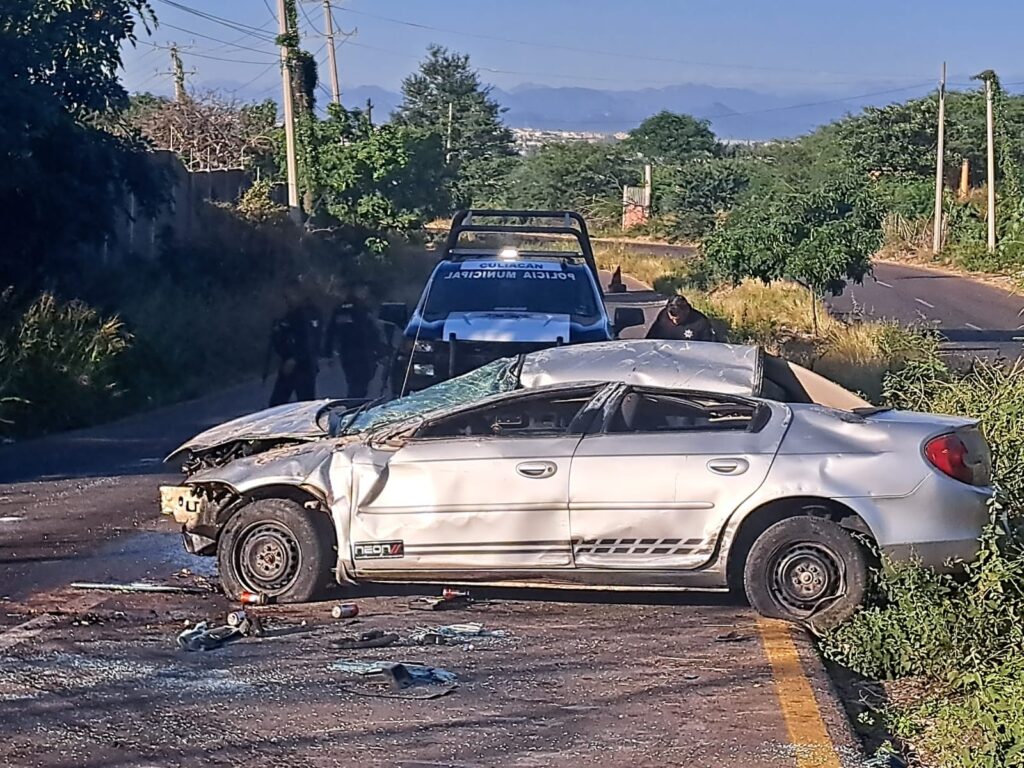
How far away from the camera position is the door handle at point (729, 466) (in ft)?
24.2

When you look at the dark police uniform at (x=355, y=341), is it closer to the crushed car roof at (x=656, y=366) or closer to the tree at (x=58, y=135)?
the tree at (x=58, y=135)

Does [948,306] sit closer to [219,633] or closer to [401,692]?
[219,633]

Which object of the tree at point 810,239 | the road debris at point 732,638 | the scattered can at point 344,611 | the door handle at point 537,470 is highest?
the tree at point 810,239

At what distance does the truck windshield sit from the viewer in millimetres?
13492

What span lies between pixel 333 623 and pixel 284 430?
1234 mm

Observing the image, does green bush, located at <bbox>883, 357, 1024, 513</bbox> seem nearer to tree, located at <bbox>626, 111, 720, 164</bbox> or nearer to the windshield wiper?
the windshield wiper

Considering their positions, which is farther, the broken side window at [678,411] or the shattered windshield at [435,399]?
the shattered windshield at [435,399]

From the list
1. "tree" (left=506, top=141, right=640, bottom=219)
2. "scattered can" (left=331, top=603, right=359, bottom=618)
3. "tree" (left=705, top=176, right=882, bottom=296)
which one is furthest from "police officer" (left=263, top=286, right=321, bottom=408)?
"tree" (left=506, top=141, right=640, bottom=219)

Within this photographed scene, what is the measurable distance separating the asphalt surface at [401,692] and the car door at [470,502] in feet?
1.12

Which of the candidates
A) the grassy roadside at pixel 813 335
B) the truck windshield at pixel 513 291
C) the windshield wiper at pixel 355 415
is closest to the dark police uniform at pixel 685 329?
the truck windshield at pixel 513 291

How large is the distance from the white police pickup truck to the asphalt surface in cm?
384

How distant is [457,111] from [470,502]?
3463 inches

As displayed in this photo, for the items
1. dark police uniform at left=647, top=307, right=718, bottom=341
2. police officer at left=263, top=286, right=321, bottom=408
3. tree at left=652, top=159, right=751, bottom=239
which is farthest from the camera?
tree at left=652, top=159, right=751, bottom=239

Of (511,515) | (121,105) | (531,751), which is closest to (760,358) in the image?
(511,515)
